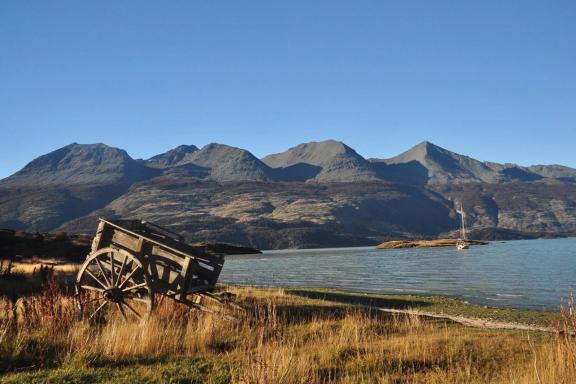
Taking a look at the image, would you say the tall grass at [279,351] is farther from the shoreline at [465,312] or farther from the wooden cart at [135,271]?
the shoreline at [465,312]

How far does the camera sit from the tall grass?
24.5 feet

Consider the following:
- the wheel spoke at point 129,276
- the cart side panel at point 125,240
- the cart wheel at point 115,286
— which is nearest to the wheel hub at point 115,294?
the cart wheel at point 115,286

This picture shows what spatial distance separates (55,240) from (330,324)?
196 feet

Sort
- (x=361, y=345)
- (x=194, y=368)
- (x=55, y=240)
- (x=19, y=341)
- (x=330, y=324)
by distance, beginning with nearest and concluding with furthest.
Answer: (x=194, y=368) < (x=19, y=341) < (x=361, y=345) < (x=330, y=324) < (x=55, y=240)

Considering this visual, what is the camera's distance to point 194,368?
8000mm

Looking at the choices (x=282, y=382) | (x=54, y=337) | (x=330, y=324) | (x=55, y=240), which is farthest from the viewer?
(x=55, y=240)

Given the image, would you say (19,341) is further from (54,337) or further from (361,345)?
(361,345)

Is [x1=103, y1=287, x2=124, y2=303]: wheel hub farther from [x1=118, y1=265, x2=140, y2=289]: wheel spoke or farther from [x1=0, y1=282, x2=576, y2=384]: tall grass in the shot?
[x1=0, y1=282, x2=576, y2=384]: tall grass

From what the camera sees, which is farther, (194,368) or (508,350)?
(508,350)

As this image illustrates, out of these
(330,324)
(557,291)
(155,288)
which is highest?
(155,288)

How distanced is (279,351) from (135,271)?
545 centimetres

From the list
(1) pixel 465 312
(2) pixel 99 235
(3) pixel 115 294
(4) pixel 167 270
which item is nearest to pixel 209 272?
(4) pixel 167 270

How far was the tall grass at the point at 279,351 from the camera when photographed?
7.45 m

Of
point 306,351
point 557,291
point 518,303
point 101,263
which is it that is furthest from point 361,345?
point 557,291
